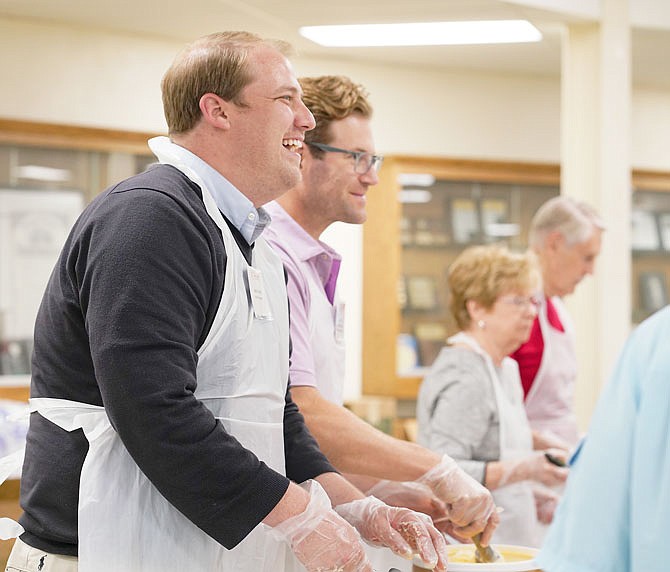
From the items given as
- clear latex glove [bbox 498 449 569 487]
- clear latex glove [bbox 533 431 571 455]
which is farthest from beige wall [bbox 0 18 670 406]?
clear latex glove [bbox 498 449 569 487]

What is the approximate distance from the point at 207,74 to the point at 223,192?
0.59ft

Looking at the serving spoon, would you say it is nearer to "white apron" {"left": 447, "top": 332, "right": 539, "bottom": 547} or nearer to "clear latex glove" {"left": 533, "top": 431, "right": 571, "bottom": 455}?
"white apron" {"left": 447, "top": 332, "right": 539, "bottom": 547}

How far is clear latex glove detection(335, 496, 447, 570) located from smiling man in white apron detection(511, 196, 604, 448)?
1301 millimetres

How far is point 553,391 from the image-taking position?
3049mm

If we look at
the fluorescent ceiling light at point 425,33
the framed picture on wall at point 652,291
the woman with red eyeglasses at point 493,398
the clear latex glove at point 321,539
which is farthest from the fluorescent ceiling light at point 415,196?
the clear latex glove at point 321,539

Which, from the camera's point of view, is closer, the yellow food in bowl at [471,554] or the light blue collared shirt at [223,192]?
the light blue collared shirt at [223,192]

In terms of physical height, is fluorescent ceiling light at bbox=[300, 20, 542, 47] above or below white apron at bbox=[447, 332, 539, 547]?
above

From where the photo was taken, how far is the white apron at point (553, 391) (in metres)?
3.03

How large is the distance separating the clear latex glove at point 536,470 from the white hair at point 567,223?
1.15 m

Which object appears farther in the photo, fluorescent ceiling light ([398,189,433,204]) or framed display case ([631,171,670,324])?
framed display case ([631,171,670,324])

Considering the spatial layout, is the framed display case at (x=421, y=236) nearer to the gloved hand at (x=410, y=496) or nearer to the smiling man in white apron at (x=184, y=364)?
the gloved hand at (x=410, y=496)

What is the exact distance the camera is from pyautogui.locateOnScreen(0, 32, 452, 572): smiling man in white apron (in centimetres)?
126

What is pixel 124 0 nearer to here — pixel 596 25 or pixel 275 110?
pixel 596 25

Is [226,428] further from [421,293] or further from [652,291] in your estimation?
[652,291]
